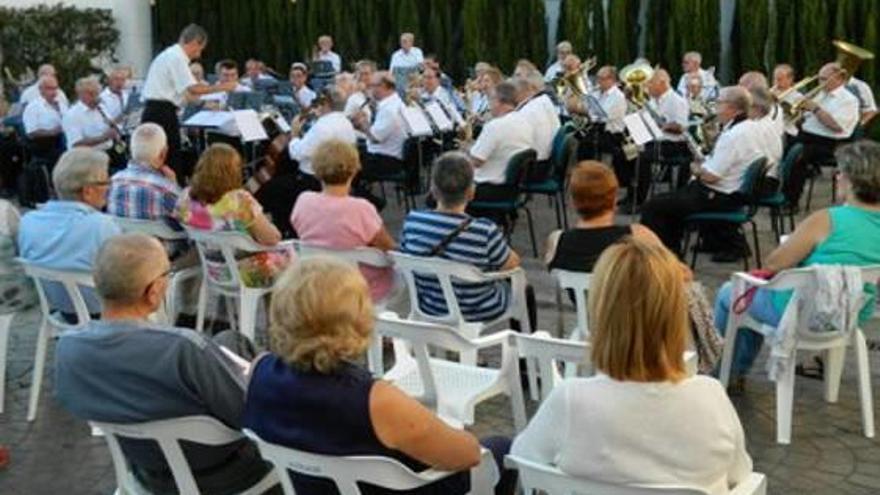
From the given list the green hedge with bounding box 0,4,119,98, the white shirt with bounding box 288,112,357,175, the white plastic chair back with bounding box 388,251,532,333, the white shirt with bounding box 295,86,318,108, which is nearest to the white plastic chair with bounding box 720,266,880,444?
the white plastic chair back with bounding box 388,251,532,333

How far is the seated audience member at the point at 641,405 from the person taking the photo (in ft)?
8.79

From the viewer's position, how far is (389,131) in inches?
385

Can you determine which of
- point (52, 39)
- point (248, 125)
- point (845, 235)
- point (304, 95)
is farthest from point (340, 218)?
point (52, 39)

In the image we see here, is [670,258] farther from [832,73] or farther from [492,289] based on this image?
[832,73]

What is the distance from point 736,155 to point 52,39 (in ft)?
42.8

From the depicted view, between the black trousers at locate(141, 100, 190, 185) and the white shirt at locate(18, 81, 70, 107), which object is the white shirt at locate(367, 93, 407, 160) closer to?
the black trousers at locate(141, 100, 190, 185)

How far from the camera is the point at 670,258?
113 inches

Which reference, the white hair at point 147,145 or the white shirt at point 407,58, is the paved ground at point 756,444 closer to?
the white hair at point 147,145

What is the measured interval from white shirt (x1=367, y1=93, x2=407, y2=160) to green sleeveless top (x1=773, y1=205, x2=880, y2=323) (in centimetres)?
534

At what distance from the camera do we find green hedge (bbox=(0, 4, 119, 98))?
17.3m

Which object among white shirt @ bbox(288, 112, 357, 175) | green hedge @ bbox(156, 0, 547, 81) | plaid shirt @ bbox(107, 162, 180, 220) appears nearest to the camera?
plaid shirt @ bbox(107, 162, 180, 220)

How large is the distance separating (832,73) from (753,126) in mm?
2823

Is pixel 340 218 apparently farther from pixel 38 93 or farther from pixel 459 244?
pixel 38 93

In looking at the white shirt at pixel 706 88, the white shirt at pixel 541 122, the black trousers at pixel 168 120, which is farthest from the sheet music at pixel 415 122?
the white shirt at pixel 706 88
